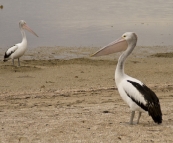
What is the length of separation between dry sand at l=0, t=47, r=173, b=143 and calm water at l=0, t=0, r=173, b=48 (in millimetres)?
3082

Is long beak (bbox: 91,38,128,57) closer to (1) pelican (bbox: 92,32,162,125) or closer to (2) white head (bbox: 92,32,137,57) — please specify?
(2) white head (bbox: 92,32,137,57)

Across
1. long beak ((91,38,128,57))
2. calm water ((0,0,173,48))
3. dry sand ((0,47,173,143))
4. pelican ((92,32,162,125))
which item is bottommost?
calm water ((0,0,173,48))

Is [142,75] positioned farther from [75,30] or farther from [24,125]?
[75,30]

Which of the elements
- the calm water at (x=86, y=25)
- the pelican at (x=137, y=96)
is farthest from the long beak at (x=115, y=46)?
the calm water at (x=86, y=25)

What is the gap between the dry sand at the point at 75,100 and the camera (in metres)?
5.80

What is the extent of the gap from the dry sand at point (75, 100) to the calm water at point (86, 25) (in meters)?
3.08

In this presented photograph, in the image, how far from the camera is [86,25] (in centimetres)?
2330

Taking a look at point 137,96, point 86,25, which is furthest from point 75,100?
point 86,25

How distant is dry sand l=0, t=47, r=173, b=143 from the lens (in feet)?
19.0

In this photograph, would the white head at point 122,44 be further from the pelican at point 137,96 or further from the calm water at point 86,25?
the calm water at point 86,25

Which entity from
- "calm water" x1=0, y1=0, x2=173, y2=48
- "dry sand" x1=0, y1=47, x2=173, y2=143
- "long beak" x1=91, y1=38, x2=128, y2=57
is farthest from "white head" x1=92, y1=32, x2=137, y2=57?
"calm water" x1=0, y1=0, x2=173, y2=48

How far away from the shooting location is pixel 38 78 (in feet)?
39.5

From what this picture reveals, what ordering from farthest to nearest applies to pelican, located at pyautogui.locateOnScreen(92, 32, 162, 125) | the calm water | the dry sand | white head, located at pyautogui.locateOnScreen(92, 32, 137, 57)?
the calm water → white head, located at pyautogui.locateOnScreen(92, 32, 137, 57) → pelican, located at pyautogui.locateOnScreen(92, 32, 162, 125) → the dry sand

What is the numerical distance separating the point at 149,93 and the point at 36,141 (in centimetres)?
189
